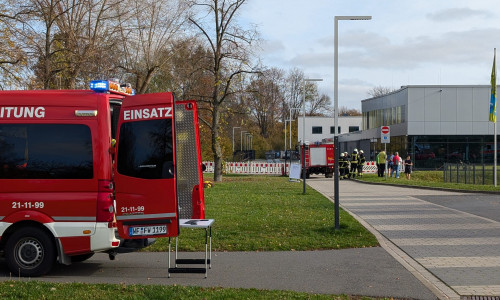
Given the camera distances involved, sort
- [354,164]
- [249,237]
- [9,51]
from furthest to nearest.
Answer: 1. [354,164]
2. [9,51]
3. [249,237]

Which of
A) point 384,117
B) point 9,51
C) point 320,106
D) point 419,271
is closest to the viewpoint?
point 419,271

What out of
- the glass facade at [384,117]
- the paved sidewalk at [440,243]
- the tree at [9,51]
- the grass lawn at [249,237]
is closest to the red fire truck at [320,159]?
the glass facade at [384,117]

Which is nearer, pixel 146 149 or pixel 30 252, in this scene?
pixel 146 149

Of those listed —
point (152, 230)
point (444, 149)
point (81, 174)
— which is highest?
point (444, 149)

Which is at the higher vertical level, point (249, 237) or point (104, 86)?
point (104, 86)

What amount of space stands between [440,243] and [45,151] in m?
7.48

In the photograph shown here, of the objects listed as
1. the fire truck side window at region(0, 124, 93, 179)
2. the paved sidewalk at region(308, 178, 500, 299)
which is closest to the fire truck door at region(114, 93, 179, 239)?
the fire truck side window at region(0, 124, 93, 179)

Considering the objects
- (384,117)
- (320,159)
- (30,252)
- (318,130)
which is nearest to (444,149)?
(384,117)

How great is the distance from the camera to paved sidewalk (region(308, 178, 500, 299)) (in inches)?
319

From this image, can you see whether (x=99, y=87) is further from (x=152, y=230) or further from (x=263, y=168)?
(x=263, y=168)

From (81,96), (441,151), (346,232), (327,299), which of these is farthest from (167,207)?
(441,151)

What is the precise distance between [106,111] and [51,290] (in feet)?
8.69

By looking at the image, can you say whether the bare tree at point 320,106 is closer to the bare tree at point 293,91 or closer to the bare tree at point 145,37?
the bare tree at point 293,91

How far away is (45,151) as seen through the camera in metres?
8.60
